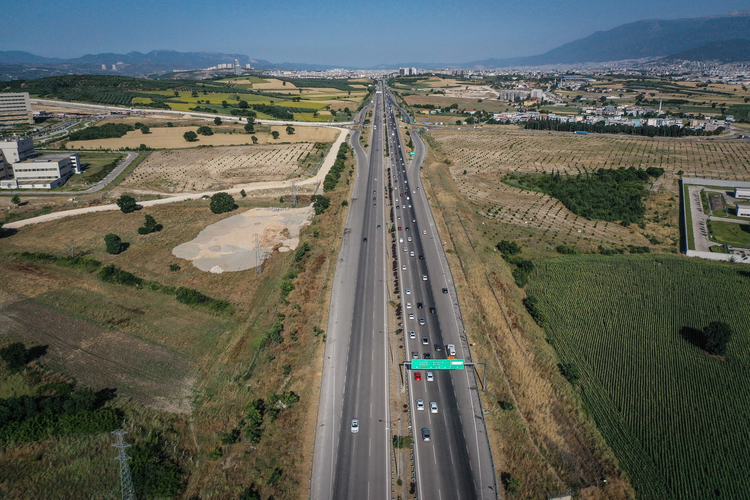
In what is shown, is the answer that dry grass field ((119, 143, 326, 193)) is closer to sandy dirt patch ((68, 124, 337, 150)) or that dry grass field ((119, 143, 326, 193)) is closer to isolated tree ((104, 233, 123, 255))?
sandy dirt patch ((68, 124, 337, 150))

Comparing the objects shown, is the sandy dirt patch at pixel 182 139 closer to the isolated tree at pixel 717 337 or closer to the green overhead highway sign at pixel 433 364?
the green overhead highway sign at pixel 433 364

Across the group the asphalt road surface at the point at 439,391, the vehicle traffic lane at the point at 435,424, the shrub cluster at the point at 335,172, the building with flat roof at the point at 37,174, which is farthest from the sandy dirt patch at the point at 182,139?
the vehicle traffic lane at the point at 435,424

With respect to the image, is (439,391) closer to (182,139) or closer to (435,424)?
(435,424)

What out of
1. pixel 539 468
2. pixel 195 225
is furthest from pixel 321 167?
pixel 539 468

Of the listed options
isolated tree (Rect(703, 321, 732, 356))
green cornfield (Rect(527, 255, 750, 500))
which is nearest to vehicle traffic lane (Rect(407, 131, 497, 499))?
green cornfield (Rect(527, 255, 750, 500))

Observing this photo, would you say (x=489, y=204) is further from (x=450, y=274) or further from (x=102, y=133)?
(x=102, y=133)

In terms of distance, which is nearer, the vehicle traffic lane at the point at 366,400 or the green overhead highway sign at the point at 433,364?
the vehicle traffic lane at the point at 366,400
